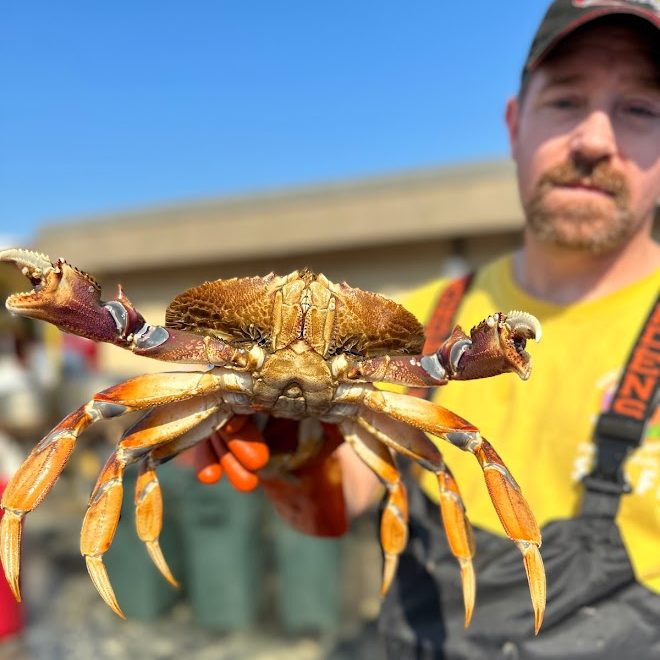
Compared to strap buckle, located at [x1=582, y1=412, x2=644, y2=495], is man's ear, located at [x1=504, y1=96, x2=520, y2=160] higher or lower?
higher

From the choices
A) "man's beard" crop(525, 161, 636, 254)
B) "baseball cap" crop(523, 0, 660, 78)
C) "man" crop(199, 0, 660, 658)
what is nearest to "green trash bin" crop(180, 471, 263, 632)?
"man" crop(199, 0, 660, 658)

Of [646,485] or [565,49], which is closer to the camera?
[646,485]

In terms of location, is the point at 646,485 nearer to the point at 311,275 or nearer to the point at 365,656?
the point at 311,275

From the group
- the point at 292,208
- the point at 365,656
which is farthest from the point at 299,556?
the point at 292,208

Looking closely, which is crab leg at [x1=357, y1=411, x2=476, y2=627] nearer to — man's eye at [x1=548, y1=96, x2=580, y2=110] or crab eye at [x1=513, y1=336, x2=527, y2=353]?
crab eye at [x1=513, y1=336, x2=527, y2=353]

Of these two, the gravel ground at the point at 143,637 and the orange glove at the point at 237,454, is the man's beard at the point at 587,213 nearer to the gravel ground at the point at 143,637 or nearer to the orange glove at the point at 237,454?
the orange glove at the point at 237,454

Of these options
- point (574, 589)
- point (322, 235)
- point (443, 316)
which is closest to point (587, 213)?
point (443, 316)
